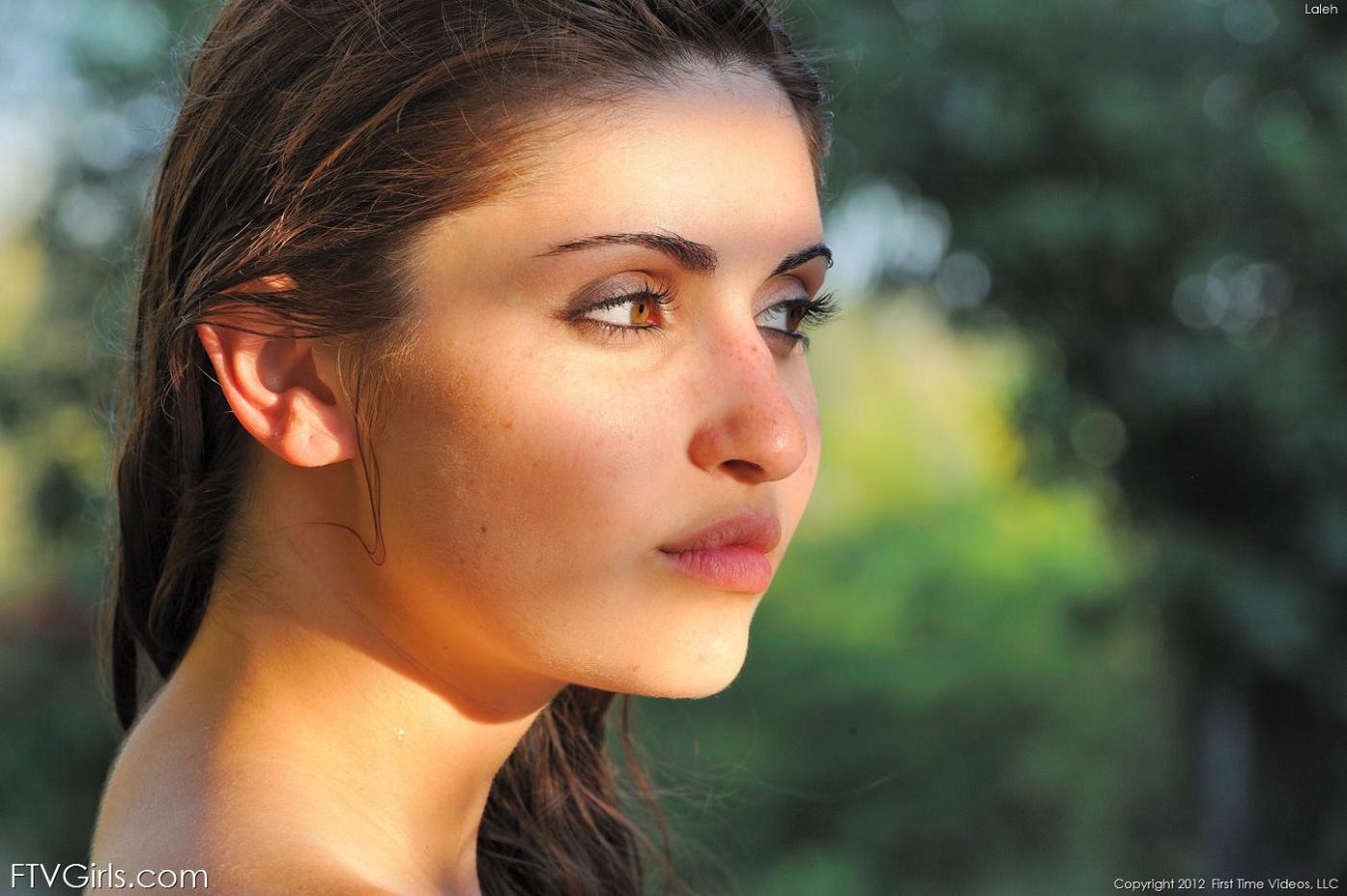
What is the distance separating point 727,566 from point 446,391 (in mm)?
346

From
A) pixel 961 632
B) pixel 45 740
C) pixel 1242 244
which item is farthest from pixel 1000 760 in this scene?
pixel 45 740

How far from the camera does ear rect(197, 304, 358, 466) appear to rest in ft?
4.84

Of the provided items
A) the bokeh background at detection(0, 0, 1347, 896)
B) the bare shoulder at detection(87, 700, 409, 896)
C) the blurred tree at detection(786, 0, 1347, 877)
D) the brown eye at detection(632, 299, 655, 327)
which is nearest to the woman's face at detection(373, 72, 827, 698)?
the brown eye at detection(632, 299, 655, 327)

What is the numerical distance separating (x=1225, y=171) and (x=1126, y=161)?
0.28 m

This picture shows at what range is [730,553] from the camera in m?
1.45

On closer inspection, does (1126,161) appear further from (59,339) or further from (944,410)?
(59,339)

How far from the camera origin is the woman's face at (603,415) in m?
1.39

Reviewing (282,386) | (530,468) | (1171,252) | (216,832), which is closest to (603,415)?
(530,468)

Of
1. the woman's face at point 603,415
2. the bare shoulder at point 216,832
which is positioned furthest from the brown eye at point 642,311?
the bare shoulder at point 216,832

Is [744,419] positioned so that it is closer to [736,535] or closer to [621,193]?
[736,535]

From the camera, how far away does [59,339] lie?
4387 millimetres

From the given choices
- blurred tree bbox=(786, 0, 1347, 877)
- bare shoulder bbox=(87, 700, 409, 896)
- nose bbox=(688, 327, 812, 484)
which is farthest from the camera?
blurred tree bbox=(786, 0, 1347, 877)

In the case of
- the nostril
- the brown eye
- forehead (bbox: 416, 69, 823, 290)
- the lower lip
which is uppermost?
forehead (bbox: 416, 69, 823, 290)

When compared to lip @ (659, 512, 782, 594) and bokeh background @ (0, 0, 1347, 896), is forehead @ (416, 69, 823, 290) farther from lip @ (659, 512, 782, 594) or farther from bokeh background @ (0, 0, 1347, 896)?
bokeh background @ (0, 0, 1347, 896)
